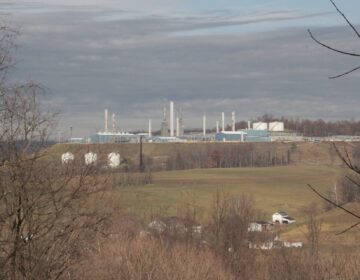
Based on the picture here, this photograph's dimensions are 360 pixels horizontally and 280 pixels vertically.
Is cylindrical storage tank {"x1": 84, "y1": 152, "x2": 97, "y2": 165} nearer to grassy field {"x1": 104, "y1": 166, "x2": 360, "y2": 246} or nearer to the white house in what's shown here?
grassy field {"x1": 104, "y1": 166, "x2": 360, "y2": 246}

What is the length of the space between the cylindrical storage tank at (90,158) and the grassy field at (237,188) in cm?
4599

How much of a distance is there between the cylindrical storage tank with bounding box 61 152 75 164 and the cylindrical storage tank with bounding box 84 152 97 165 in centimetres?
34

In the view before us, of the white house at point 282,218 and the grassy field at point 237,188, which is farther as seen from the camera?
the white house at point 282,218

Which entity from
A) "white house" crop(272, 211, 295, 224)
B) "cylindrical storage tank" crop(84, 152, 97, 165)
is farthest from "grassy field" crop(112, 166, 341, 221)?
"cylindrical storage tank" crop(84, 152, 97, 165)

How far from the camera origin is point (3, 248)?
46.4ft

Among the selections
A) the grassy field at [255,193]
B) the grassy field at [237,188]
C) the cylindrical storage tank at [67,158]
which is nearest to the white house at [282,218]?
the grassy field at [255,193]

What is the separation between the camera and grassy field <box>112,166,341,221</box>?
278ft

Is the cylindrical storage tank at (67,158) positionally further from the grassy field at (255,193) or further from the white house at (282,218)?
the white house at (282,218)

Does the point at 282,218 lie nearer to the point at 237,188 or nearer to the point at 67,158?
the point at 237,188

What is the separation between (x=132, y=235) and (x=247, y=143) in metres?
145

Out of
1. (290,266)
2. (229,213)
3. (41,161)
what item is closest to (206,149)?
(229,213)

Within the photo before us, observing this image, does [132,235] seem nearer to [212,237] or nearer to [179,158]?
[212,237]

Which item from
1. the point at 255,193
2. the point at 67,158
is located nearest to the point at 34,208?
the point at 67,158

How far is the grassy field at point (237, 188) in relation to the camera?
8464 cm
